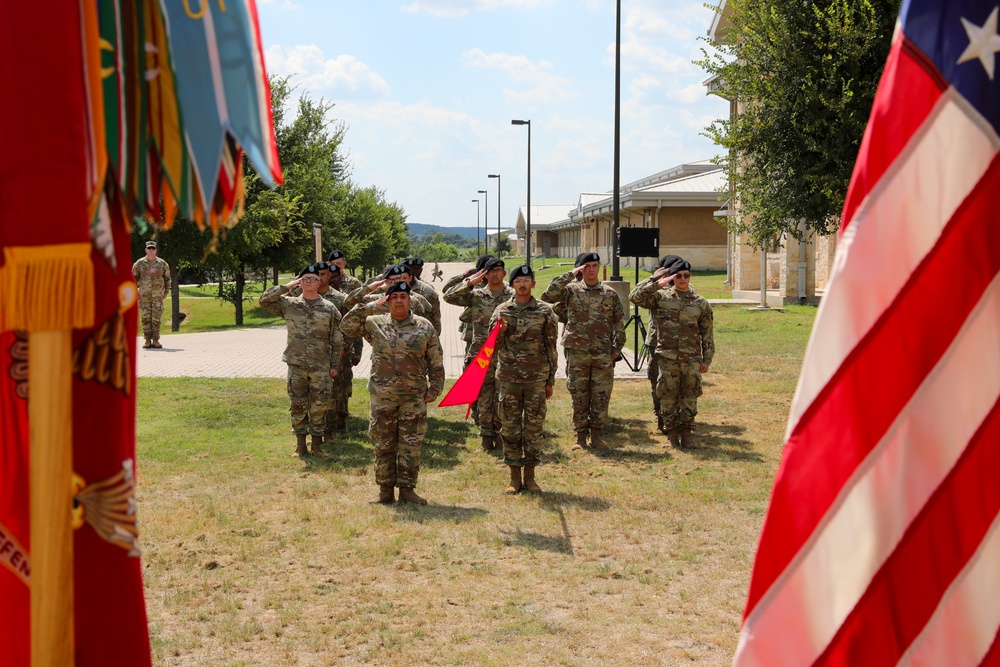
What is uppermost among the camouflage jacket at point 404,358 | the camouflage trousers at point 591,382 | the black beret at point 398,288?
the black beret at point 398,288

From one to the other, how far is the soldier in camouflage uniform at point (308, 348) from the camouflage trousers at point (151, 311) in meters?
10.0

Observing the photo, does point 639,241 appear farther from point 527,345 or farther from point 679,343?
point 527,345

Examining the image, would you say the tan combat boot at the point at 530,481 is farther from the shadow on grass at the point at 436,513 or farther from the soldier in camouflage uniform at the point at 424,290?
the soldier in camouflage uniform at the point at 424,290

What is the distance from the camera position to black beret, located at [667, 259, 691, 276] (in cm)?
1137

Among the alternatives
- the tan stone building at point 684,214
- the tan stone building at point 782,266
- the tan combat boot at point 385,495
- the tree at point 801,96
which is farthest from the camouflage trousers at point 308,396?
the tan stone building at point 684,214

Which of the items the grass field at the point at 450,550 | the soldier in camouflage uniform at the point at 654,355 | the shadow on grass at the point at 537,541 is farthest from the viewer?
the soldier in camouflage uniform at the point at 654,355

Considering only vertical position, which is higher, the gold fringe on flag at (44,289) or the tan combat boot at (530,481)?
the gold fringe on flag at (44,289)

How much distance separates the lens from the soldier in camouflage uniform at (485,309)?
11.5 metres

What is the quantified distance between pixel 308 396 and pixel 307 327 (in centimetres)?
82

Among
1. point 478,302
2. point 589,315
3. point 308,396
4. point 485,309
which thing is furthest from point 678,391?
point 308,396

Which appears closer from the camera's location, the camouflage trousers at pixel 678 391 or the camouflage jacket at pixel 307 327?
the camouflage jacket at pixel 307 327

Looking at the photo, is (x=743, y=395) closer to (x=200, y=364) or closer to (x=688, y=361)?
(x=688, y=361)

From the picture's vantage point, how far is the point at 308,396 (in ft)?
35.8

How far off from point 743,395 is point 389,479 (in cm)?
806
